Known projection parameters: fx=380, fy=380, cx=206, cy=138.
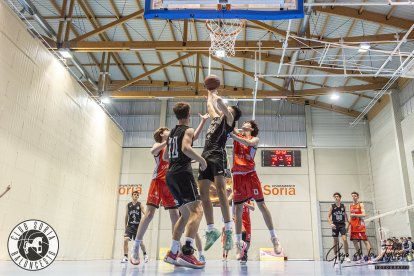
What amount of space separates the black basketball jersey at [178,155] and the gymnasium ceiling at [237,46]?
10487 mm

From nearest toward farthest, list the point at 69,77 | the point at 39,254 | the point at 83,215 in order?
the point at 39,254 < the point at 69,77 < the point at 83,215

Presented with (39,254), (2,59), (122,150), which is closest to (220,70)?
(122,150)

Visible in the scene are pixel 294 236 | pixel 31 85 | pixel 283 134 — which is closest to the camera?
pixel 31 85

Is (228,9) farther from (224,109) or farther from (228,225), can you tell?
(228,225)

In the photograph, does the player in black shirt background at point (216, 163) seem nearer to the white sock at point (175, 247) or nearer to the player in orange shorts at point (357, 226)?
the white sock at point (175, 247)

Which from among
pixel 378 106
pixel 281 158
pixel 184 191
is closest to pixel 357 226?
pixel 184 191

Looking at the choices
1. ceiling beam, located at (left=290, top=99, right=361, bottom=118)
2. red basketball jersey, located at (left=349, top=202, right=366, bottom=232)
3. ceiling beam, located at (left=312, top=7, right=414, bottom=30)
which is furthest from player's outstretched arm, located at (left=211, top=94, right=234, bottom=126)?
ceiling beam, located at (left=290, top=99, right=361, bottom=118)

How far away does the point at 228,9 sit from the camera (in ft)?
23.8

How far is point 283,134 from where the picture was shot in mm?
24125

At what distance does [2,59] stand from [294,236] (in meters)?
17.5

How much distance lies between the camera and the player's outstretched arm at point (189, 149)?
508cm

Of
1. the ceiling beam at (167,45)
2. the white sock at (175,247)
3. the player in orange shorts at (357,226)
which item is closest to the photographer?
the white sock at (175,247)

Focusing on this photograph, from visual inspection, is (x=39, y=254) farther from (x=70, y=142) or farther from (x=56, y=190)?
(x=70, y=142)

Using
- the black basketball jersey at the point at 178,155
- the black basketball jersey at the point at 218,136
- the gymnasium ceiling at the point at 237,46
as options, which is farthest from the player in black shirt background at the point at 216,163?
the gymnasium ceiling at the point at 237,46
